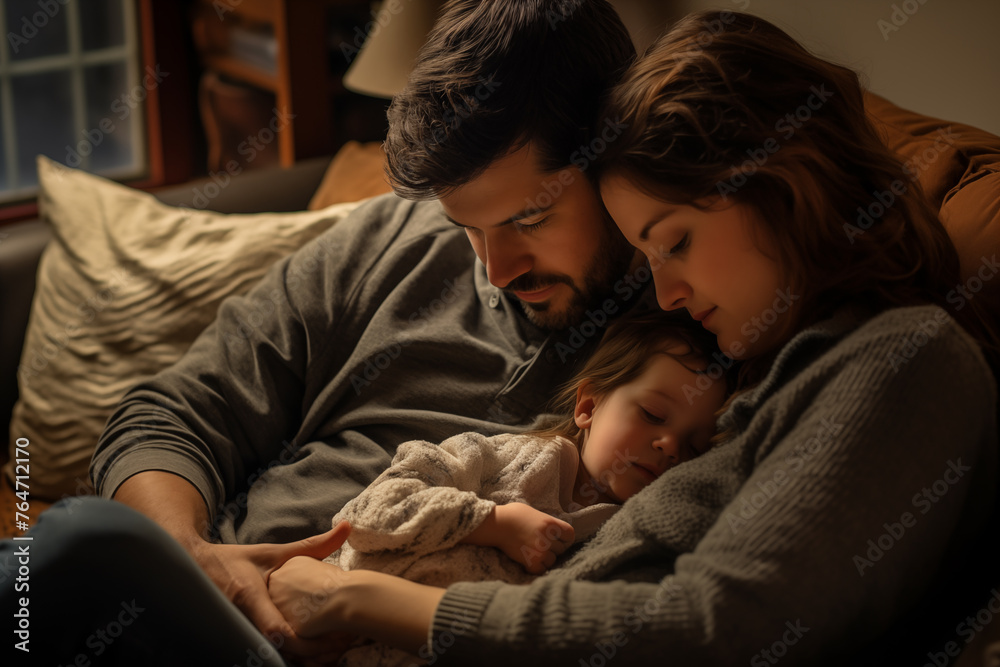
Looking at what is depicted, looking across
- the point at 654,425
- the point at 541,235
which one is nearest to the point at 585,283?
the point at 541,235

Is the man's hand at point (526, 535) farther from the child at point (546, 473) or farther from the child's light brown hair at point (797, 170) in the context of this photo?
the child's light brown hair at point (797, 170)

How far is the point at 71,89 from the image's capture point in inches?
124

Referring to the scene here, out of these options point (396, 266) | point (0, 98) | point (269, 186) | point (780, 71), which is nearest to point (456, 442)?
point (396, 266)

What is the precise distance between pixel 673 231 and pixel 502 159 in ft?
1.08

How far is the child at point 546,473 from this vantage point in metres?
1.07

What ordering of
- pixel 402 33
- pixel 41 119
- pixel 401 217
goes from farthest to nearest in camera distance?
pixel 41 119 → pixel 402 33 → pixel 401 217

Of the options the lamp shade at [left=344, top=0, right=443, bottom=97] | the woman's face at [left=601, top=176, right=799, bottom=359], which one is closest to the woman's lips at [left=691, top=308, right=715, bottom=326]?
the woman's face at [left=601, top=176, right=799, bottom=359]

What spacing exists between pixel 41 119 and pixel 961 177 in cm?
311

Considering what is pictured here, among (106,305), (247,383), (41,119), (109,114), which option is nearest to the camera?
(247,383)

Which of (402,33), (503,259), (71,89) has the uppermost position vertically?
(402,33)

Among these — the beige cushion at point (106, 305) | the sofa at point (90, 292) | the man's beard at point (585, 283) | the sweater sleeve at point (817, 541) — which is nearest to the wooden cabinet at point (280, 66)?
the sofa at point (90, 292)

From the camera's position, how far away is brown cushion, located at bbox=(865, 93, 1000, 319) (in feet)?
3.31

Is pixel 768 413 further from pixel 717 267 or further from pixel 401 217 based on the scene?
pixel 401 217

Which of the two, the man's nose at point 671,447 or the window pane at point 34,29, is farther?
the window pane at point 34,29
